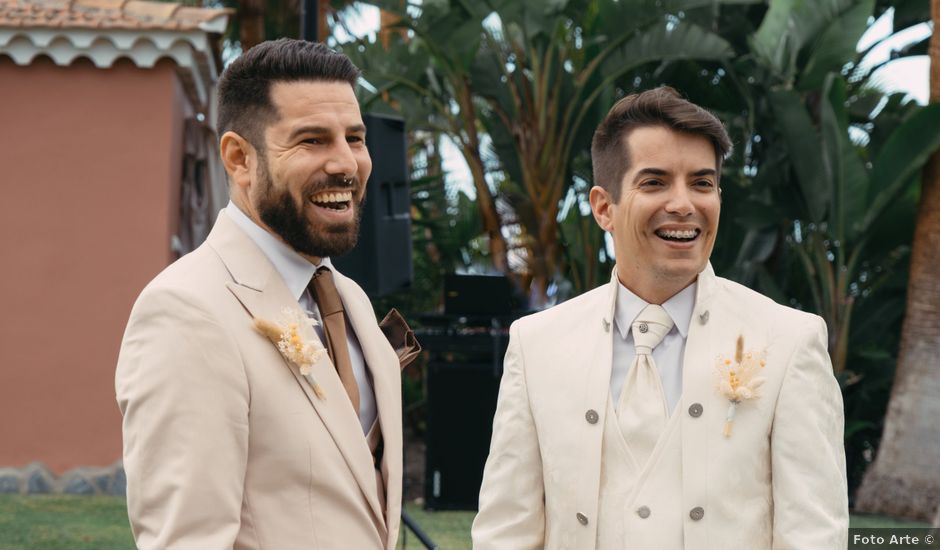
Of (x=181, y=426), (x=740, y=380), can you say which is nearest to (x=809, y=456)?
(x=740, y=380)

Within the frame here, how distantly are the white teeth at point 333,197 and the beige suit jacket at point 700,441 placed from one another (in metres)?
0.70

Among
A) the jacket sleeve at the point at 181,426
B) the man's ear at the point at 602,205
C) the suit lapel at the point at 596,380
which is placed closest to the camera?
the jacket sleeve at the point at 181,426

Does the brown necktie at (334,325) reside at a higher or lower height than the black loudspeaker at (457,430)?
higher

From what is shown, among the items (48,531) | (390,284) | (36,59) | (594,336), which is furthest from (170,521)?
(36,59)

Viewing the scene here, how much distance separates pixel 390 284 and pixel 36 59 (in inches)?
203

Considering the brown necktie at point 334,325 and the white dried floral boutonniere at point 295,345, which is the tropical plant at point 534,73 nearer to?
the brown necktie at point 334,325

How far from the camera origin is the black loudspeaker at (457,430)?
11.3m

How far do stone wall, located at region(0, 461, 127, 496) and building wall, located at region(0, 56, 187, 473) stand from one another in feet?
0.32

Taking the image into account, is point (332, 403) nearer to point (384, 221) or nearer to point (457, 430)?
point (384, 221)

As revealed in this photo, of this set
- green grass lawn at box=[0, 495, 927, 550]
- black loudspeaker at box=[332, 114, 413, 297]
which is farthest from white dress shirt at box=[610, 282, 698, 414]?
green grass lawn at box=[0, 495, 927, 550]

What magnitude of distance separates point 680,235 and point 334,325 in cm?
86

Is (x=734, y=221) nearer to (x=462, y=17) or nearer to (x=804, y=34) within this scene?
(x=804, y=34)

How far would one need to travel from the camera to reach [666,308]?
11.0 feet

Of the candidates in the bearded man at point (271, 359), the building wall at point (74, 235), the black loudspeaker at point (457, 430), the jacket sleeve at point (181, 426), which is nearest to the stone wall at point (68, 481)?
the building wall at point (74, 235)
